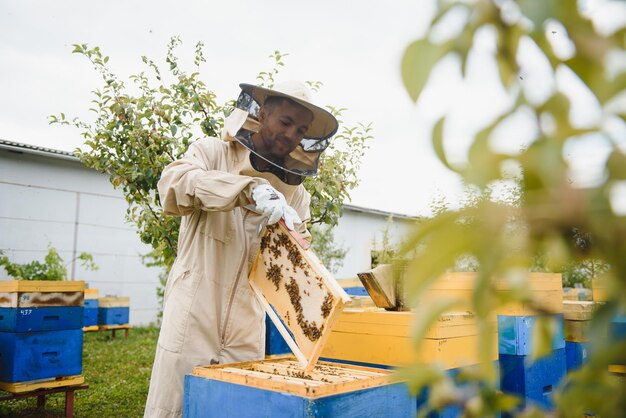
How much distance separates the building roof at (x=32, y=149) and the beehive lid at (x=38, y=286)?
6.52m

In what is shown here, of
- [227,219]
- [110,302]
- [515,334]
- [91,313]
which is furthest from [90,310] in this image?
[515,334]

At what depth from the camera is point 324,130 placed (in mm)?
2768

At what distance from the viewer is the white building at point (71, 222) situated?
10383mm

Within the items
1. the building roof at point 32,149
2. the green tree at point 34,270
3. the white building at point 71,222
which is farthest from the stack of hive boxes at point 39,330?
the building roof at point 32,149

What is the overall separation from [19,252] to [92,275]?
162 centimetres

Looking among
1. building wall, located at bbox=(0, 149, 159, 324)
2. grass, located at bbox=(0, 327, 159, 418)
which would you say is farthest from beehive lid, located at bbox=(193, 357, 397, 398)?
building wall, located at bbox=(0, 149, 159, 324)

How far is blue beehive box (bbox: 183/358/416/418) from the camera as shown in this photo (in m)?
1.44

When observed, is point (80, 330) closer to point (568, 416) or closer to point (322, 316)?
point (322, 316)

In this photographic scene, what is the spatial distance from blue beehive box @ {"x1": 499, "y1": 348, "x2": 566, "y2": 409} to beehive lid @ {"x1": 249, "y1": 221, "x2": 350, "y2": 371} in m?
0.98

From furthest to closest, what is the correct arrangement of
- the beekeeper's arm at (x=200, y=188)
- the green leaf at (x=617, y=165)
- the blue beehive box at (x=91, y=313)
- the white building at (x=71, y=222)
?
1. the white building at (x=71, y=222)
2. the blue beehive box at (x=91, y=313)
3. the beekeeper's arm at (x=200, y=188)
4. the green leaf at (x=617, y=165)

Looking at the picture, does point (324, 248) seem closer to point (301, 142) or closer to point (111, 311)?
point (111, 311)

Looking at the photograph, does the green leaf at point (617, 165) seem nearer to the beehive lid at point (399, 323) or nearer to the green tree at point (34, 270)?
the beehive lid at point (399, 323)

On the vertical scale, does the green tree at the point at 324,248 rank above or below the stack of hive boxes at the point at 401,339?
above

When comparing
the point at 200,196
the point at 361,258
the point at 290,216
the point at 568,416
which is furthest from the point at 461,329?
the point at 361,258
